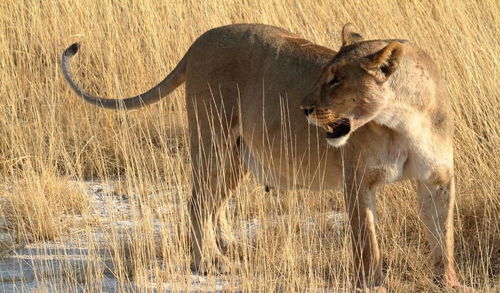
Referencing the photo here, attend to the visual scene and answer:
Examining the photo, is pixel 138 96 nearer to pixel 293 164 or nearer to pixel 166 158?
pixel 166 158

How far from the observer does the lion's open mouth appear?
414 cm

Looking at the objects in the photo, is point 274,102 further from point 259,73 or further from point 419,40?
point 419,40

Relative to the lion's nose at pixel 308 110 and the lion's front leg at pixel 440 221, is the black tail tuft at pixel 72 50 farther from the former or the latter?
the lion's front leg at pixel 440 221

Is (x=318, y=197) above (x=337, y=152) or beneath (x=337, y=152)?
beneath

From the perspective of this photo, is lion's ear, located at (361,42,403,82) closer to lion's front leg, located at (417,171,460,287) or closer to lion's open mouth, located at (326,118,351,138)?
lion's open mouth, located at (326,118,351,138)

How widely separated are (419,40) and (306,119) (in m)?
2.30

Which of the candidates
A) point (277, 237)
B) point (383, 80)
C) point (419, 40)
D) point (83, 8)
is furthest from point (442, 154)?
point (83, 8)

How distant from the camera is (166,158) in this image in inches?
213

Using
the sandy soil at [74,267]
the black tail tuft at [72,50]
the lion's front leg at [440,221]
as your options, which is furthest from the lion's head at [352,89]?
the black tail tuft at [72,50]

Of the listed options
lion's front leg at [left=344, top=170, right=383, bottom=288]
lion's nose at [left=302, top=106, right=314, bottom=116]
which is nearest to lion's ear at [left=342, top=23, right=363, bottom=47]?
lion's nose at [left=302, top=106, right=314, bottom=116]

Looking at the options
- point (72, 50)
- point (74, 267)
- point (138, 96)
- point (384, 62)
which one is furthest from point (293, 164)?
point (72, 50)

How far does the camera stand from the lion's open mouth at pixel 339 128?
4137 mm

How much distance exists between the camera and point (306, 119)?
15.2ft

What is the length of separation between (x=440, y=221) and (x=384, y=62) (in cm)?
85
